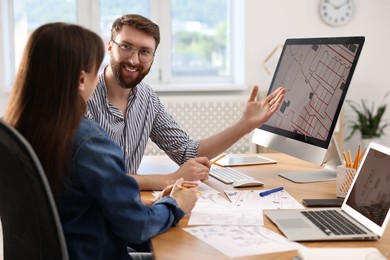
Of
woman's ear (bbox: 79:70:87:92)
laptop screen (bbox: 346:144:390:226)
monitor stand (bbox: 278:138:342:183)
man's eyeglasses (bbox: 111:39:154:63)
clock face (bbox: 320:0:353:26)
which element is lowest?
monitor stand (bbox: 278:138:342:183)

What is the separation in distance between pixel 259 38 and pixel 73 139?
3278 mm

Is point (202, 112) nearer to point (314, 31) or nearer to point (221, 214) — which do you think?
point (314, 31)

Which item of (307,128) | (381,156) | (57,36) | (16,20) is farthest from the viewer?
(16,20)

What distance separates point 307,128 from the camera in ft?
6.05

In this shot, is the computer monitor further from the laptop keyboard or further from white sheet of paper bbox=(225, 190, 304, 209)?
the laptop keyboard

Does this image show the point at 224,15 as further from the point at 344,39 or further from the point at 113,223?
the point at 113,223

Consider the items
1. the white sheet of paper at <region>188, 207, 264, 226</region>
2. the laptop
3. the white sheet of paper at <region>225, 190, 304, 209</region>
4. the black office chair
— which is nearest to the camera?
the black office chair

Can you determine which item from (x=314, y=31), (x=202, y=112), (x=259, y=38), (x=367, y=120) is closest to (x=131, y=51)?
(x=202, y=112)

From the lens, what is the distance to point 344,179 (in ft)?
5.26

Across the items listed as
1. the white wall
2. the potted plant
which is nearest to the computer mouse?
the white wall

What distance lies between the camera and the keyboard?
1.84m

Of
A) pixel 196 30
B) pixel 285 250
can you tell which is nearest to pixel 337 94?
pixel 285 250

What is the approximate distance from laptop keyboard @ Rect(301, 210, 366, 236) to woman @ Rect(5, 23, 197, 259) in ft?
1.42

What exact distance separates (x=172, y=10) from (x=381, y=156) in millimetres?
3256
